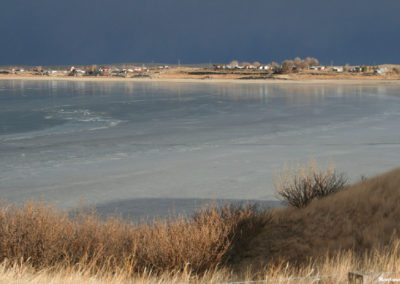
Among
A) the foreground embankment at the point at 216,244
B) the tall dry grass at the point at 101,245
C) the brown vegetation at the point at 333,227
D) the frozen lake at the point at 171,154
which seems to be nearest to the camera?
the foreground embankment at the point at 216,244

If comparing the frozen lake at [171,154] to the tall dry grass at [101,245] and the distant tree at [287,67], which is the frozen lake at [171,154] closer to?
Result: the tall dry grass at [101,245]

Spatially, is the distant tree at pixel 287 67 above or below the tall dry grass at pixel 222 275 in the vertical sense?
above

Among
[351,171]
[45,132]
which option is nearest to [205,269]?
[351,171]

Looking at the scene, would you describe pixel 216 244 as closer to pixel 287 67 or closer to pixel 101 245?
pixel 101 245

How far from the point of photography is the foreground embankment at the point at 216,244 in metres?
4.82

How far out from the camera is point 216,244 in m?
5.75

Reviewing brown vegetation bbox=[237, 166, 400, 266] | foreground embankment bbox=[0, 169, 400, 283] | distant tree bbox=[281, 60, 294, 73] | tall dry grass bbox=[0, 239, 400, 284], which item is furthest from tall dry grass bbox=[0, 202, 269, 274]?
distant tree bbox=[281, 60, 294, 73]

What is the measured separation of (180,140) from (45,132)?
5.53m

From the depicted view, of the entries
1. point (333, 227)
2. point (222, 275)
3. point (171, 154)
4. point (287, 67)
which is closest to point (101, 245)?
point (222, 275)

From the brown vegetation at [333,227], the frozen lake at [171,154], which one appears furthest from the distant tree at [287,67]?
the brown vegetation at [333,227]

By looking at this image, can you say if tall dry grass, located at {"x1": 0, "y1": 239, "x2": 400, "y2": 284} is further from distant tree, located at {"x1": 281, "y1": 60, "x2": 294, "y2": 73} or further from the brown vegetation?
distant tree, located at {"x1": 281, "y1": 60, "x2": 294, "y2": 73}

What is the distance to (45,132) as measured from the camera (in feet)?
58.9

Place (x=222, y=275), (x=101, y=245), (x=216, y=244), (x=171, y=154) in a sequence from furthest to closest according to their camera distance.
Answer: (x=171, y=154)
(x=216, y=244)
(x=101, y=245)
(x=222, y=275)

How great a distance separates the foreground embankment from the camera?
15.8ft
